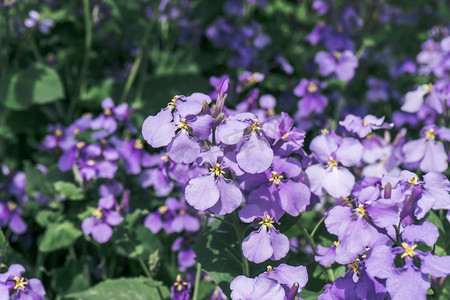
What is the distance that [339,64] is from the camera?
374 centimetres

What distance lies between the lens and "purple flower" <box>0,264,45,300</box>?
2029mm

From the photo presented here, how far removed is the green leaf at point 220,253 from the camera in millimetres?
2090

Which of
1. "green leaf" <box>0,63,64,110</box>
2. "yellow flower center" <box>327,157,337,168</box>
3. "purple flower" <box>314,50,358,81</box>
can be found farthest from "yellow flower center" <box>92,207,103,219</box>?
"purple flower" <box>314,50,358,81</box>

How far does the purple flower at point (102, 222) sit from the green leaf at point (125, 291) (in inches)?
7.9

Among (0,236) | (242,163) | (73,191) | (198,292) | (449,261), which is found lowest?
(198,292)

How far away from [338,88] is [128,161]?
1690 millimetres

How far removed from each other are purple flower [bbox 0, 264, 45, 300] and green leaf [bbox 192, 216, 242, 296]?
603mm

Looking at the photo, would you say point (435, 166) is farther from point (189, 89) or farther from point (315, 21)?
point (315, 21)

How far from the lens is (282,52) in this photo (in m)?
4.56

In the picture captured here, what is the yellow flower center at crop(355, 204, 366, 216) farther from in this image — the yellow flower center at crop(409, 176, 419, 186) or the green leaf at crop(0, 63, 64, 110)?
the green leaf at crop(0, 63, 64, 110)

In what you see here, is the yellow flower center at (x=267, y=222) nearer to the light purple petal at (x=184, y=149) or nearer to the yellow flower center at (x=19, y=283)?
the light purple petal at (x=184, y=149)

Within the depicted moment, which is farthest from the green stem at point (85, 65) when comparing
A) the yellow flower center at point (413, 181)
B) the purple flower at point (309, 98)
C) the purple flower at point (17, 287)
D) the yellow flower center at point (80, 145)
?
the yellow flower center at point (413, 181)

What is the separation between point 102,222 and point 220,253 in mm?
680

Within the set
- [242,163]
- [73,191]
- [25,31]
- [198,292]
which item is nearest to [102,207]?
[73,191]
